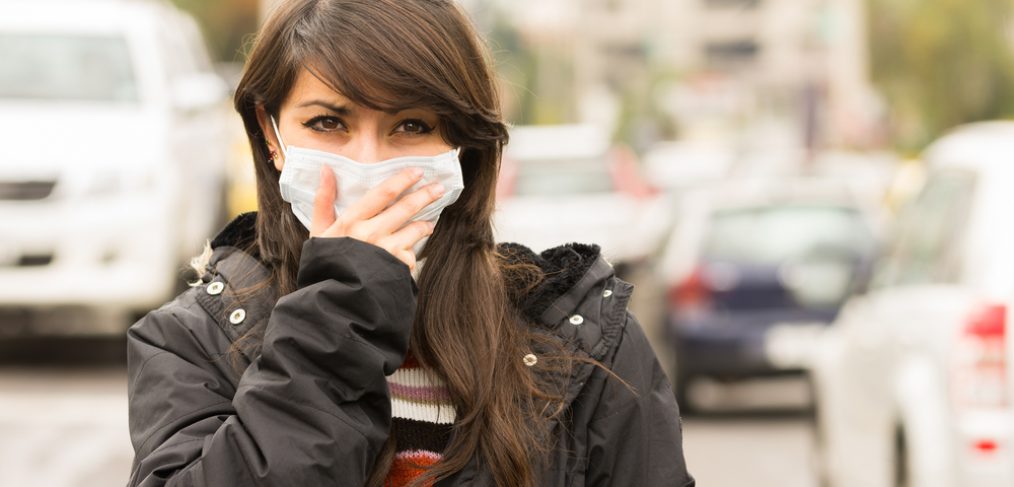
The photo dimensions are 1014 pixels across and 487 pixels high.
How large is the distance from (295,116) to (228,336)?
320mm

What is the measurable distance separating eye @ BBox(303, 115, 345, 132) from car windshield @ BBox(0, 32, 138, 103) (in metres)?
9.21

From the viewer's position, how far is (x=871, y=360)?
21.4 ft

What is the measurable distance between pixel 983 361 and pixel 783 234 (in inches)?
276

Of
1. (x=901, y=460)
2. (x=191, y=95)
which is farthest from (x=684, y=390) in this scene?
(x=901, y=460)

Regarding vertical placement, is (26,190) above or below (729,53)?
above

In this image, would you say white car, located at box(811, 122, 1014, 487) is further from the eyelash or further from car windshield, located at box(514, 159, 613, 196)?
car windshield, located at box(514, 159, 613, 196)

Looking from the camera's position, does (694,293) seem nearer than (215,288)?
No

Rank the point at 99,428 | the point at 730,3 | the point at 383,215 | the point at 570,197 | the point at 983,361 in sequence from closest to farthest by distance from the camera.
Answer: the point at 383,215 → the point at 983,361 → the point at 99,428 → the point at 570,197 → the point at 730,3

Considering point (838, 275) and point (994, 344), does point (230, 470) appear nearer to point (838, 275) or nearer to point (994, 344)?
point (994, 344)

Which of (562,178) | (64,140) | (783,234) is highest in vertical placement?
(64,140)

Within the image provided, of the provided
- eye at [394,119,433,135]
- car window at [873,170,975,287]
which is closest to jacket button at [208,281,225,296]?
eye at [394,119,433,135]

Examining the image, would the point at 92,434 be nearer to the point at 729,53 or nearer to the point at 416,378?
the point at 416,378

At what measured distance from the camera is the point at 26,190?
419 inches

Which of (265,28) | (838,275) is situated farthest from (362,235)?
(838,275)
